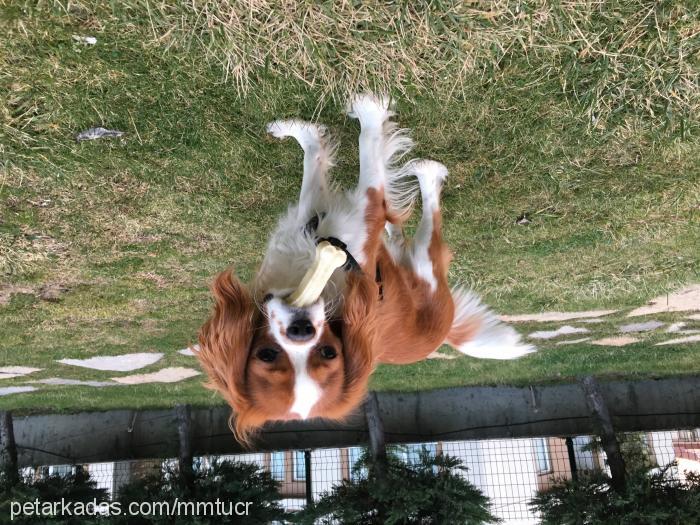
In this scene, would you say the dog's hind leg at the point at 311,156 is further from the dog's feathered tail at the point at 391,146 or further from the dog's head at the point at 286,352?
the dog's head at the point at 286,352

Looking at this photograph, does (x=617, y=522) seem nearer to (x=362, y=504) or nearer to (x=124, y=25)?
(x=362, y=504)

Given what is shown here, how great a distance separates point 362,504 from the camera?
176 inches

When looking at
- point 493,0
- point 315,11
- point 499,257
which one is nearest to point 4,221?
point 315,11

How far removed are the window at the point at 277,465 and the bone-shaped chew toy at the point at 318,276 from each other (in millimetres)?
3557

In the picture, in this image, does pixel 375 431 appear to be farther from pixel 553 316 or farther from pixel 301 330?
pixel 301 330

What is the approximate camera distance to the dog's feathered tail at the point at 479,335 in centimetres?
341

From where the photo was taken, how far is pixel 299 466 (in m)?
5.43

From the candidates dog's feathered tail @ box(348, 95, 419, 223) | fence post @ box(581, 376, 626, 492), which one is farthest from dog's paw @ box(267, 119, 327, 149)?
fence post @ box(581, 376, 626, 492)

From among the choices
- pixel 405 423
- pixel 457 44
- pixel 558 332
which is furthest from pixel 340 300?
pixel 405 423

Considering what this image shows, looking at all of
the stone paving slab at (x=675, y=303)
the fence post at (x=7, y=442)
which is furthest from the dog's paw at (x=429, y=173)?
the fence post at (x=7, y=442)

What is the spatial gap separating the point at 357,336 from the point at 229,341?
22.2 inches

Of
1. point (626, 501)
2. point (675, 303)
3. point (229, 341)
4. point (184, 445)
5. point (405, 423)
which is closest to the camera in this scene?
point (229, 341)

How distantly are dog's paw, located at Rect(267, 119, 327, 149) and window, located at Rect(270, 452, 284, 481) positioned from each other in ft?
12.0

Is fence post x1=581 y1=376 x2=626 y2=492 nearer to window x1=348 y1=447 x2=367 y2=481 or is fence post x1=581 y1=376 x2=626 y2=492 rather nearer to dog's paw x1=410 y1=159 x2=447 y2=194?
window x1=348 y1=447 x2=367 y2=481
